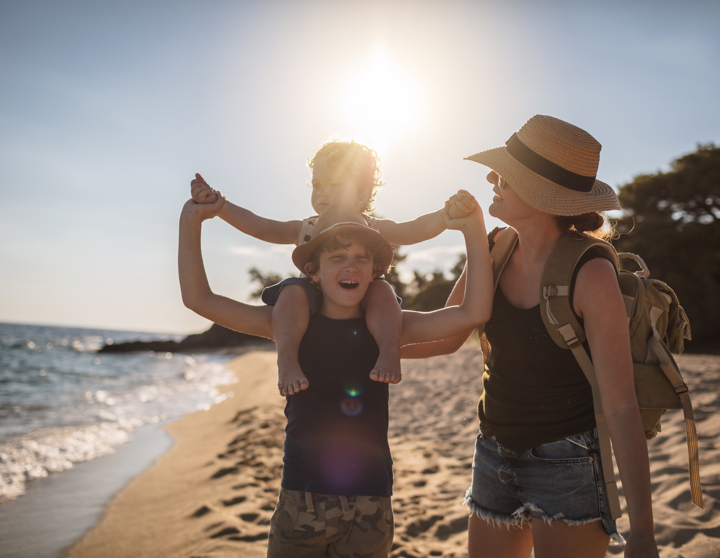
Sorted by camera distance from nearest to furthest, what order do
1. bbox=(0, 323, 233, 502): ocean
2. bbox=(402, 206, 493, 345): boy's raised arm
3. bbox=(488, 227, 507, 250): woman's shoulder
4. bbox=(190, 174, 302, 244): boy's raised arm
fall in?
bbox=(402, 206, 493, 345): boy's raised arm
bbox=(488, 227, 507, 250): woman's shoulder
bbox=(190, 174, 302, 244): boy's raised arm
bbox=(0, 323, 233, 502): ocean

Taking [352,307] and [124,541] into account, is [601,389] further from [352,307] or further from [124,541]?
[124,541]

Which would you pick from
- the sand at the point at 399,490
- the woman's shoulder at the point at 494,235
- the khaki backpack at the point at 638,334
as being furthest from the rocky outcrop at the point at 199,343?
the khaki backpack at the point at 638,334

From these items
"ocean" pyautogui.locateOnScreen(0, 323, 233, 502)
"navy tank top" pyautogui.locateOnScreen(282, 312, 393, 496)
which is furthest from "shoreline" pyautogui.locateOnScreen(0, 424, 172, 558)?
"navy tank top" pyautogui.locateOnScreen(282, 312, 393, 496)

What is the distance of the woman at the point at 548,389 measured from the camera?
68.0 inches

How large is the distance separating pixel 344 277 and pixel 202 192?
0.71 metres

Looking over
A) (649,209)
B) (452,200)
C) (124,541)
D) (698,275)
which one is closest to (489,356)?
(452,200)

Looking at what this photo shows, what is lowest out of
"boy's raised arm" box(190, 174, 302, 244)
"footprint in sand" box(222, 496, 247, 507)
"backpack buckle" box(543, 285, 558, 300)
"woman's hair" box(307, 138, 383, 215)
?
"footprint in sand" box(222, 496, 247, 507)

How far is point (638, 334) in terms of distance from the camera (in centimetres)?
186

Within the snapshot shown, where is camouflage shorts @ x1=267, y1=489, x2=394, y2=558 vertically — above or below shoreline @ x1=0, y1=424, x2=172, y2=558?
above

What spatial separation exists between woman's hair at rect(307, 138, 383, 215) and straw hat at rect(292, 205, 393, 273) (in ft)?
0.92

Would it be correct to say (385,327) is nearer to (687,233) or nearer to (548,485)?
(548,485)

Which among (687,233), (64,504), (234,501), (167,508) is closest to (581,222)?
(234,501)

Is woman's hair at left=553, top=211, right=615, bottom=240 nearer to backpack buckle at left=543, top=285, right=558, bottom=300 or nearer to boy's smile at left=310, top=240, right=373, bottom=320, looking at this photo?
backpack buckle at left=543, top=285, right=558, bottom=300

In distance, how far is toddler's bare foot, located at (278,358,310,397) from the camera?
187 cm
